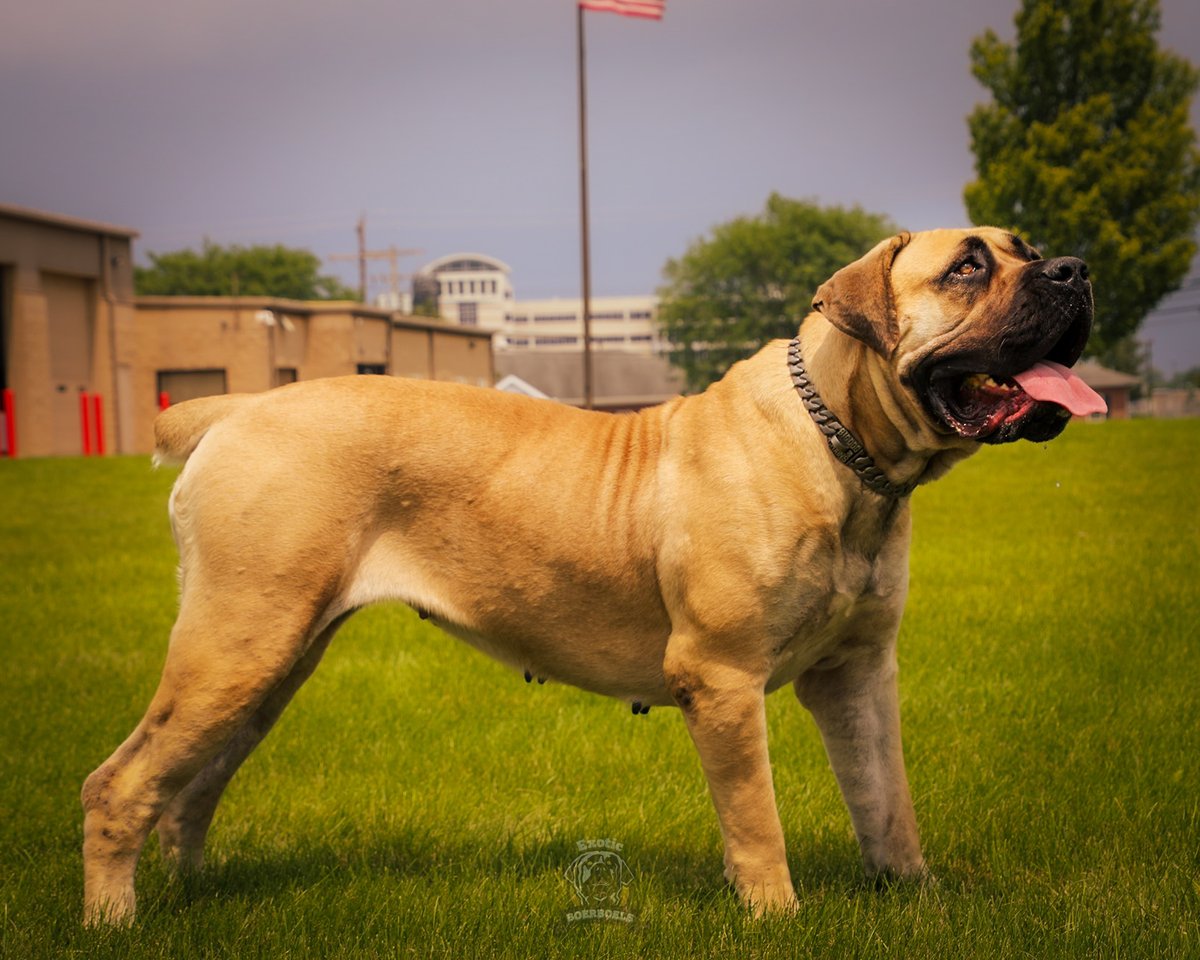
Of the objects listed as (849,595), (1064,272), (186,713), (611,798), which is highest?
(1064,272)

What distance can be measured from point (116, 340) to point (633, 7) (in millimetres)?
25611

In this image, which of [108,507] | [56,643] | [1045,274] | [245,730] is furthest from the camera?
[108,507]

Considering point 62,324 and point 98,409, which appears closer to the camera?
point 98,409

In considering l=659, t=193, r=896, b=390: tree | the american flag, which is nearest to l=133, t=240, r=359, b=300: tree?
l=659, t=193, r=896, b=390: tree

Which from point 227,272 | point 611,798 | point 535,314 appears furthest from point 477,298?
point 611,798

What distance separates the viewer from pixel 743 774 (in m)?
3.61

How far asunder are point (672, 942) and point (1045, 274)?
2.22 m

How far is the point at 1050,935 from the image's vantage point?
139 inches

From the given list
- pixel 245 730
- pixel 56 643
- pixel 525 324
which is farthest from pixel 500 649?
pixel 525 324

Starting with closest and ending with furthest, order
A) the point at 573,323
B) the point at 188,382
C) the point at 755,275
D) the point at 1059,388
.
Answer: the point at 1059,388
the point at 188,382
the point at 755,275
the point at 573,323

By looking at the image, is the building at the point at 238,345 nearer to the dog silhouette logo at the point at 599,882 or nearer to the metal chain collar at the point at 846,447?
the dog silhouette logo at the point at 599,882

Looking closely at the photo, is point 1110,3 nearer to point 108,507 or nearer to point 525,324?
point 108,507

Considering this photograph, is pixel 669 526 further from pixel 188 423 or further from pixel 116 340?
pixel 116 340

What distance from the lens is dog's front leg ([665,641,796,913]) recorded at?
361cm
